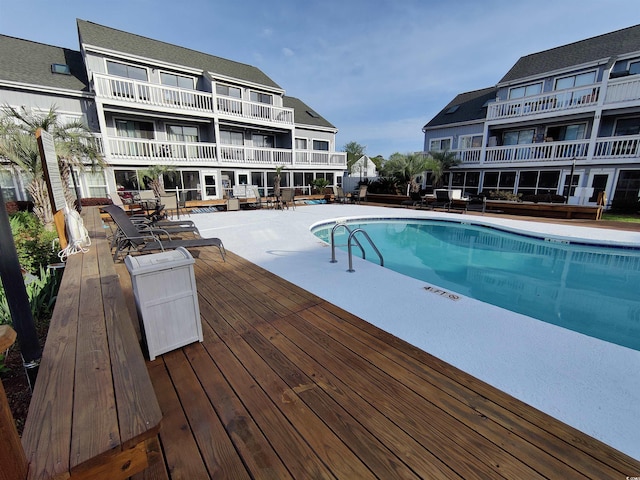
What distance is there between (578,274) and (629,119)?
13240 millimetres

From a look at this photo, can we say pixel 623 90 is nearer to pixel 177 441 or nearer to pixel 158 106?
pixel 177 441

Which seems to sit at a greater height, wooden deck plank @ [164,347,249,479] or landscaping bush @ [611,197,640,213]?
landscaping bush @ [611,197,640,213]

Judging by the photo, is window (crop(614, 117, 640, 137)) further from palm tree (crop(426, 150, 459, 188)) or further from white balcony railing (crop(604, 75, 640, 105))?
palm tree (crop(426, 150, 459, 188))

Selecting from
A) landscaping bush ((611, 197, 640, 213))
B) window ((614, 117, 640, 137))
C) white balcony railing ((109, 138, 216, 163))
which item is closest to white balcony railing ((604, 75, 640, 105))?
window ((614, 117, 640, 137))

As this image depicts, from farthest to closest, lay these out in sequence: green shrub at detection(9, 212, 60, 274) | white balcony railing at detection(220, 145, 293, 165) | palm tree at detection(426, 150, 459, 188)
Answer: 1. palm tree at detection(426, 150, 459, 188)
2. white balcony railing at detection(220, 145, 293, 165)
3. green shrub at detection(9, 212, 60, 274)

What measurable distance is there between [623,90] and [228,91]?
18822 millimetres

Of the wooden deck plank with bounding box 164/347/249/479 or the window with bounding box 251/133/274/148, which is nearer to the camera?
the wooden deck plank with bounding box 164/347/249/479

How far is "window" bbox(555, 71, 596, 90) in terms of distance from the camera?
13.4 m

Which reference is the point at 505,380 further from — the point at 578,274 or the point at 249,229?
the point at 249,229

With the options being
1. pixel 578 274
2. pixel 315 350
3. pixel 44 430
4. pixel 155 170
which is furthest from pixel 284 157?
pixel 44 430

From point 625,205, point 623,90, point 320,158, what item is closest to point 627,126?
point 623,90

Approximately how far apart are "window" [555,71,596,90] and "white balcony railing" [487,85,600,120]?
2.08ft

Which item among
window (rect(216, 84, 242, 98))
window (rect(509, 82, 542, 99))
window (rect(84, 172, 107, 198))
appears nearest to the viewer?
window (rect(84, 172, 107, 198))

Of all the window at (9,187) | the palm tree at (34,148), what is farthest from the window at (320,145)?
the window at (9,187)
